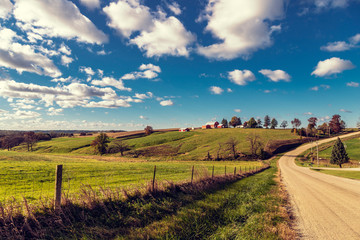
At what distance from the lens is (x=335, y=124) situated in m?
119

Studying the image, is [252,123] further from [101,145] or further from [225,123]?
[101,145]

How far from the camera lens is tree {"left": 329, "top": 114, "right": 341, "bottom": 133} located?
117 m

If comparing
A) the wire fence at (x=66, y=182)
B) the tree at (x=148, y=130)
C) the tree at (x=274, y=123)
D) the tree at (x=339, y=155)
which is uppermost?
the tree at (x=274, y=123)

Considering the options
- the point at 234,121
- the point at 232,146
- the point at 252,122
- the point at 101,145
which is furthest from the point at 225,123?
the point at 101,145

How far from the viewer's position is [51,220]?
6113 millimetres

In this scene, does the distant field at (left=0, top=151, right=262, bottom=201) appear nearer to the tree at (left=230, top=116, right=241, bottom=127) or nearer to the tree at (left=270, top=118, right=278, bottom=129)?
the tree at (left=230, top=116, right=241, bottom=127)

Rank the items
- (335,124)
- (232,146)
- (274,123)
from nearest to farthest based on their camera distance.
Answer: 1. (232,146)
2. (335,124)
3. (274,123)

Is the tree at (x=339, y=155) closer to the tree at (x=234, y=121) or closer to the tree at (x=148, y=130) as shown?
the tree at (x=148, y=130)

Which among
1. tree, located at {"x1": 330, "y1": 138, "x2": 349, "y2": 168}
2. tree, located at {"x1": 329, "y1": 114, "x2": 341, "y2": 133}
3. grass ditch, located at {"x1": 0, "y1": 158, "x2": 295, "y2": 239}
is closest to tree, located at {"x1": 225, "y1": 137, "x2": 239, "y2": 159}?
tree, located at {"x1": 330, "y1": 138, "x2": 349, "y2": 168}

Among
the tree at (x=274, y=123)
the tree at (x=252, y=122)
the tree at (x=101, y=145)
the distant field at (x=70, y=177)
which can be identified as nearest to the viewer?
the distant field at (x=70, y=177)

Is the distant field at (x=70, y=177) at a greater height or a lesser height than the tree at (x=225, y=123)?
lesser

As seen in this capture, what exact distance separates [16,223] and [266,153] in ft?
256

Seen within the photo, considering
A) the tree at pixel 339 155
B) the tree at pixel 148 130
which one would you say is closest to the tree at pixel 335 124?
the tree at pixel 339 155

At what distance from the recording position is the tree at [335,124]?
117387 millimetres
